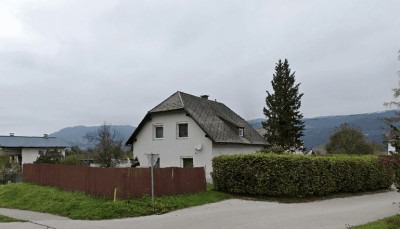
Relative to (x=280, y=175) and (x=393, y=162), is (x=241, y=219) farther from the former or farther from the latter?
(x=280, y=175)

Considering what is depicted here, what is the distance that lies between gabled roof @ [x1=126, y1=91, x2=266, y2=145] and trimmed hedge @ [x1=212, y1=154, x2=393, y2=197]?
718 cm

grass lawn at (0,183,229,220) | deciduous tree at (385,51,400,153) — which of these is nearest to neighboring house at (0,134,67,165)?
grass lawn at (0,183,229,220)

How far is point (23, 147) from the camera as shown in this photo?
2158 inches

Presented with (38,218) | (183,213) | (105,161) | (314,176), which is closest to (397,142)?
(183,213)

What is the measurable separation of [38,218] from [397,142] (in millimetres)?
12400

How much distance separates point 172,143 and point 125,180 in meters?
13.3

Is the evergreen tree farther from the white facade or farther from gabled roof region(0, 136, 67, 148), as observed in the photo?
gabled roof region(0, 136, 67, 148)

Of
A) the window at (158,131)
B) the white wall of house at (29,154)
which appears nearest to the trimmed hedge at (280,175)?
the window at (158,131)

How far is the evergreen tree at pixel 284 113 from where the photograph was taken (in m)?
48.0

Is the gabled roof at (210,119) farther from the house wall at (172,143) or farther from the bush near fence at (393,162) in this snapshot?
the bush near fence at (393,162)

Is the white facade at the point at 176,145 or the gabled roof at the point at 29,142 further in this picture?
the gabled roof at the point at 29,142

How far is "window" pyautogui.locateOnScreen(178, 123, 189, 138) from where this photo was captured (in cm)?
2957

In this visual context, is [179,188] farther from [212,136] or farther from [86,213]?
[212,136]

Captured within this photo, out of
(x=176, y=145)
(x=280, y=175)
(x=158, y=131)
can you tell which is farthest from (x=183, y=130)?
(x=280, y=175)
